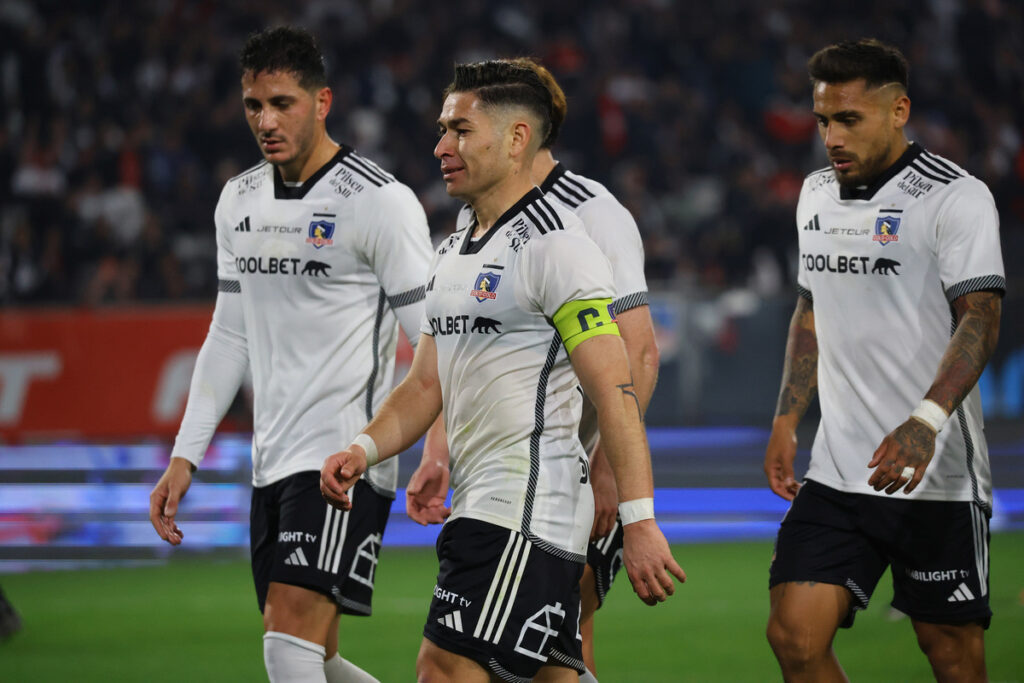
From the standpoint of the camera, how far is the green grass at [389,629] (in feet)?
23.6

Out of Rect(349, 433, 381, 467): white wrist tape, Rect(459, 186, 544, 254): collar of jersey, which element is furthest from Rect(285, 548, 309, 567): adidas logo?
Rect(459, 186, 544, 254): collar of jersey

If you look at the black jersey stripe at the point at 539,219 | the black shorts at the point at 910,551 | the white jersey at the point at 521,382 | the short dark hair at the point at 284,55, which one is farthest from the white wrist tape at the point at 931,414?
the short dark hair at the point at 284,55

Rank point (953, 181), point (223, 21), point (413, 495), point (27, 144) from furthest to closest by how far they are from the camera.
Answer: point (223, 21) < point (27, 144) < point (953, 181) < point (413, 495)

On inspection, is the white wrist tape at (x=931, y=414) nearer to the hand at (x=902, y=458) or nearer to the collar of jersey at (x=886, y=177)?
the hand at (x=902, y=458)

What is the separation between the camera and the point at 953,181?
4672mm

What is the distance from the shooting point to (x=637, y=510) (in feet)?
11.4

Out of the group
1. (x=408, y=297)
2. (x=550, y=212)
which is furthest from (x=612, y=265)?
(x=550, y=212)

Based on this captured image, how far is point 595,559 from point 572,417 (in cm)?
127

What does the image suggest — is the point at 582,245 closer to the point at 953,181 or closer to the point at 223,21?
the point at 953,181

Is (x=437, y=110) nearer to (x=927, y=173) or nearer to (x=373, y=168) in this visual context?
(x=373, y=168)

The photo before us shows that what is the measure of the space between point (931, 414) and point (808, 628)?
87 cm

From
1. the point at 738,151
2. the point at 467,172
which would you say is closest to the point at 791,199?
the point at 738,151

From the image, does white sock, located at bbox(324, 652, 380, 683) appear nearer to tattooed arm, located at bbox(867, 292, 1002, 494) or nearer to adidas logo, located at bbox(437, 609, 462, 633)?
adidas logo, located at bbox(437, 609, 462, 633)

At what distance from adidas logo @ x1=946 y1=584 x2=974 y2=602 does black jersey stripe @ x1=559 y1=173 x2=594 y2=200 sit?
6.05 ft
